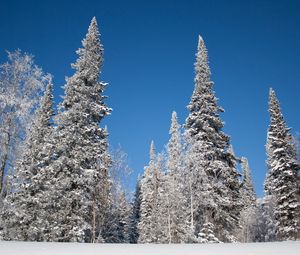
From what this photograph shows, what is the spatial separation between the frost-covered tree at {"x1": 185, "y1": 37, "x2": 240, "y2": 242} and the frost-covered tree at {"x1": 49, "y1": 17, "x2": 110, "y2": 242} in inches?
263

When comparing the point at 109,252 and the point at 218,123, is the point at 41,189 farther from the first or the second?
the point at 109,252

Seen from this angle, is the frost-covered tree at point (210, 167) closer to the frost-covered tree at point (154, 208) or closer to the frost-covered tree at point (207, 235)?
the frost-covered tree at point (207, 235)

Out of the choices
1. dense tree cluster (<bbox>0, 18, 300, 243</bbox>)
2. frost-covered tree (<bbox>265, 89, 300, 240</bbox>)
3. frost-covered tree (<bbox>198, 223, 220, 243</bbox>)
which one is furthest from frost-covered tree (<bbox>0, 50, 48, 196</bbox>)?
frost-covered tree (<bbox>265, 89, 300, 240</bbox>)

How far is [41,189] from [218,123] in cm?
1396

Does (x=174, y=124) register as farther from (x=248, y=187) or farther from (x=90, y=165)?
(x=248, y=187)

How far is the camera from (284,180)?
93.9 feet

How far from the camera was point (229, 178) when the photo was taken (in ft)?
82.6

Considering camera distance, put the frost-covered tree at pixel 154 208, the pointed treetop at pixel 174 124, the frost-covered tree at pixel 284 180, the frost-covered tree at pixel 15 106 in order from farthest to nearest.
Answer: the pointed treetop at pixel 174 124, the frost-covered tree at pixel 154 208, the frost-covered tree at pixel 284 180, the frost-covered tree at pixel 15 106

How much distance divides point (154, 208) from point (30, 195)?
2038 centimetres

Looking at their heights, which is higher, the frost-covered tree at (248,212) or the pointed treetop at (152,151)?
the pointed treetop at (152,151)

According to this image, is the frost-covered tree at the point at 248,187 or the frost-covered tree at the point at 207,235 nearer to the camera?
the frost-covered tree at the point at 207,235

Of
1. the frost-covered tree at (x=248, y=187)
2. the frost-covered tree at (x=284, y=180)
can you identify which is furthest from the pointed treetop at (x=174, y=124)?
the frost-covered tree at (x=248, y=187)

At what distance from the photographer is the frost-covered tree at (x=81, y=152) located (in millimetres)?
20219

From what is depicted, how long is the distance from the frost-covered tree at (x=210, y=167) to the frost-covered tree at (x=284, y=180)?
4.51 metres
